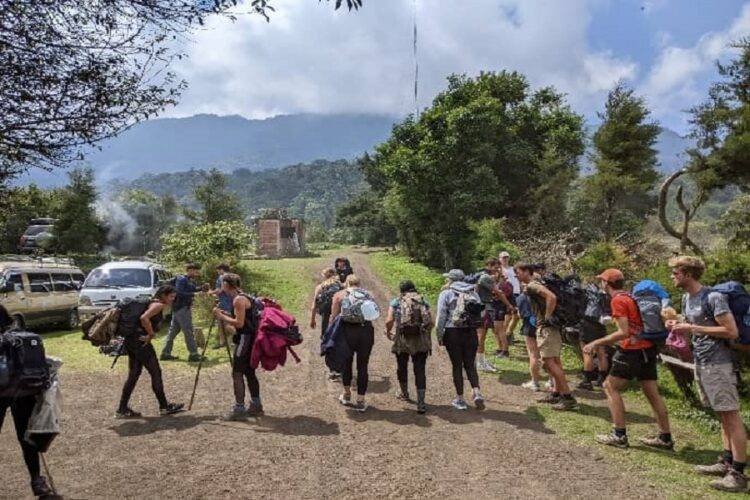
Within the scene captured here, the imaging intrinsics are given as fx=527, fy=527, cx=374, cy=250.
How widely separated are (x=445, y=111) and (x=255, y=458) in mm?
23296

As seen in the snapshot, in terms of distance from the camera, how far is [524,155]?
26.8 metres

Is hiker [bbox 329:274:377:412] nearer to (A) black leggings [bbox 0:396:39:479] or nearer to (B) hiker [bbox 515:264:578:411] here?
(B) hiker [bbox 515:264:578:411]

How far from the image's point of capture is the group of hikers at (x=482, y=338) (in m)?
5.02

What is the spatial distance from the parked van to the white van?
4.44 ft

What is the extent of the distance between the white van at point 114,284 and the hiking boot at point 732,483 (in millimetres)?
12688

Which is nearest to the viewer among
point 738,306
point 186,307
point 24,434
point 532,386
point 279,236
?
point 24,434

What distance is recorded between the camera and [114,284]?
47.6 feet

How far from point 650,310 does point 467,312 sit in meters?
2.18

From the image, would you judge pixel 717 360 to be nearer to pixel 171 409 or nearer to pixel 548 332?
pixel 548 332

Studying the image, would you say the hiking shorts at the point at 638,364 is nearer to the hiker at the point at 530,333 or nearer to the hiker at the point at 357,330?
the hiker at the point at 530,333

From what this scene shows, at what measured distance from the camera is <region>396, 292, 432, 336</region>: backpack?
6996 mm

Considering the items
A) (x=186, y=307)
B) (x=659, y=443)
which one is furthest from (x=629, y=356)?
(x=186, y=307)

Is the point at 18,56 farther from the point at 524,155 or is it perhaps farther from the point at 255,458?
the point at 524,155

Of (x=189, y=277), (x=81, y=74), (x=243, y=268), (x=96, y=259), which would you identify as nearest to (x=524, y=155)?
(x=243, y=268)
